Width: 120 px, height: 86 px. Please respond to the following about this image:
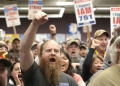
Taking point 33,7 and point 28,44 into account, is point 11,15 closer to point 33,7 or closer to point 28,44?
point 33,7

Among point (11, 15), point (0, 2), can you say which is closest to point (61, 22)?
point (0, 2)

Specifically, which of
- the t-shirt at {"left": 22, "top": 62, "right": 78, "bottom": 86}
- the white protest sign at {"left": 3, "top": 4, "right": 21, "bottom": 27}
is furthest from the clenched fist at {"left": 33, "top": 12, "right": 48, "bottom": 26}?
the white protest sign at {"left": 3, "top": 4, "right": 21, "bottom": 27}

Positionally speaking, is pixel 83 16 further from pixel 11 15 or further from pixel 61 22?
pixel 61 22

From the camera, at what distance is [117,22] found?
13.2 ft

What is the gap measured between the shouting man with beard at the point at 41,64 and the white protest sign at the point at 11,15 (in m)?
3.54

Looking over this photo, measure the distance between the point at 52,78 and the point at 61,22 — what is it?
11403 mm

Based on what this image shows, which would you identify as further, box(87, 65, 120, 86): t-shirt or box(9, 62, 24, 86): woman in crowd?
box(9, 62, 24, 86): woman in crowd

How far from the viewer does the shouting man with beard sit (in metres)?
1.52

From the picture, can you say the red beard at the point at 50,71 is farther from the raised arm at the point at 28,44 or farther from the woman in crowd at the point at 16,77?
the woman in crowd at the point at 16,77

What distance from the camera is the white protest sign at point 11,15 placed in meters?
5.34

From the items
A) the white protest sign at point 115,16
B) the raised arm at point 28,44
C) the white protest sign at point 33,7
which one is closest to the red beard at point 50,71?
the raised arm at point 28,44

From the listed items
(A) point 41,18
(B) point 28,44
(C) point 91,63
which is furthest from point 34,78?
(C) point 91,63

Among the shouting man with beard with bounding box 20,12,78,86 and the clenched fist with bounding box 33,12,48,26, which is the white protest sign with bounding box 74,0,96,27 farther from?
the clenched fist with bounding box 33,12,48,26

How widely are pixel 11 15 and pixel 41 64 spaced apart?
379 cm
